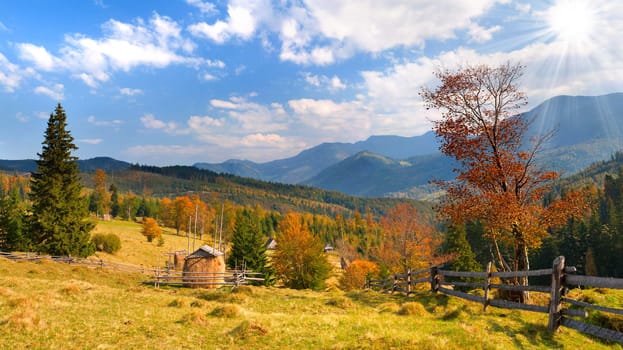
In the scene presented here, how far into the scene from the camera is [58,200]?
46156mm

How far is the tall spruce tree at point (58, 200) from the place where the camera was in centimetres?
4550

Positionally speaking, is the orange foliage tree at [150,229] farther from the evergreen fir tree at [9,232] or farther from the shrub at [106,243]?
the evergreen fir tree at [9,232]

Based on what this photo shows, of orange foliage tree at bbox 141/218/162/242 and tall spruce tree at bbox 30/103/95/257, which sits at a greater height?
tall spruce tree at bbox 30/103/95/257

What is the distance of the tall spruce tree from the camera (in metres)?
45.5

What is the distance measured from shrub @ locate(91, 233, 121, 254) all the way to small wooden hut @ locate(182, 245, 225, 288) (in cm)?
3765

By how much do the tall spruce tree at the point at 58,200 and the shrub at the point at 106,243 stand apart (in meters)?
21.0

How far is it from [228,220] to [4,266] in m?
88.4

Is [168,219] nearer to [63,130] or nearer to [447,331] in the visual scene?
[63,130]

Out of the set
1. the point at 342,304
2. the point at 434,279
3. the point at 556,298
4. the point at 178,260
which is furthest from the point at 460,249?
the point at 556,298

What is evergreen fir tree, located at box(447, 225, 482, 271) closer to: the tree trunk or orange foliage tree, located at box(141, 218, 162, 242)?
the tree trunk

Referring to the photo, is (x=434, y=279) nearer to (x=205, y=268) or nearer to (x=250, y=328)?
(x=250, y=328)

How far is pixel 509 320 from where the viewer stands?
12.7 m

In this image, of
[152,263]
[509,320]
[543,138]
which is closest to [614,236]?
[543,138]

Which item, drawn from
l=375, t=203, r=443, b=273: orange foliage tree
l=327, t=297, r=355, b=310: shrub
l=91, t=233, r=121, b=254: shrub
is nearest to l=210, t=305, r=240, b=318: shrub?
l=327, t=297, r=355, b=310: shrub
